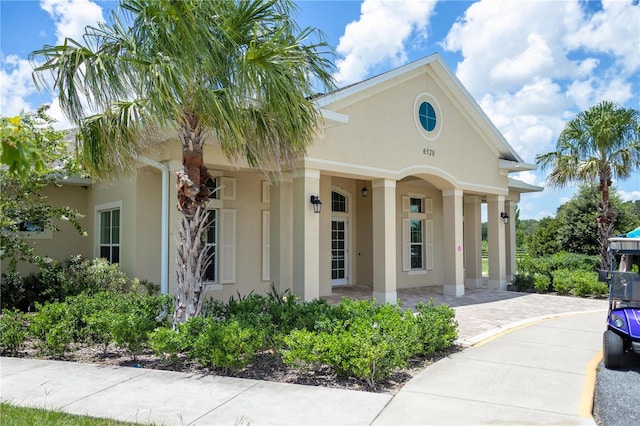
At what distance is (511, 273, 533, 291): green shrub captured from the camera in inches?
635

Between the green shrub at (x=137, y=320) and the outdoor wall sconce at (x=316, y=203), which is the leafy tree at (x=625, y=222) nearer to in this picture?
the outdoor wall sconce at (x=316, y=203)

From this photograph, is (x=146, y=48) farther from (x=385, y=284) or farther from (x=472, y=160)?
(x=472, y=160)

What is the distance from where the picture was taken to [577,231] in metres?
24.1

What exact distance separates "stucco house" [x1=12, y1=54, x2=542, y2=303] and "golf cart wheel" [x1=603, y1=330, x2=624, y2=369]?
18.7ft

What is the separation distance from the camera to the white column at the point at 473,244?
17.0 meters

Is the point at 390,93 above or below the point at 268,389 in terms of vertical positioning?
above

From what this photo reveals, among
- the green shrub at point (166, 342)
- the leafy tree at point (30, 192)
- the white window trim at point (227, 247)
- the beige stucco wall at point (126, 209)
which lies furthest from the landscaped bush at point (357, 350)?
the leafy tree at point (30, 192)

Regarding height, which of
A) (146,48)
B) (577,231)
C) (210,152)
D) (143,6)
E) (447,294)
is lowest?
(447,294)

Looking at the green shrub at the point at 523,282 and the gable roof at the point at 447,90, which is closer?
the gable roof at the point at 447,90

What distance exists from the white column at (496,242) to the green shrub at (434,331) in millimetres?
9690

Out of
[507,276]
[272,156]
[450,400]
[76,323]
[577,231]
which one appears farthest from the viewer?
[577,231]

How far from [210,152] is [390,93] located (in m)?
5.25

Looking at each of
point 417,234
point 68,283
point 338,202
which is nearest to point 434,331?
point 68,283

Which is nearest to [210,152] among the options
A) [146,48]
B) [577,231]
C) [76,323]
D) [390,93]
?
[146,48]
